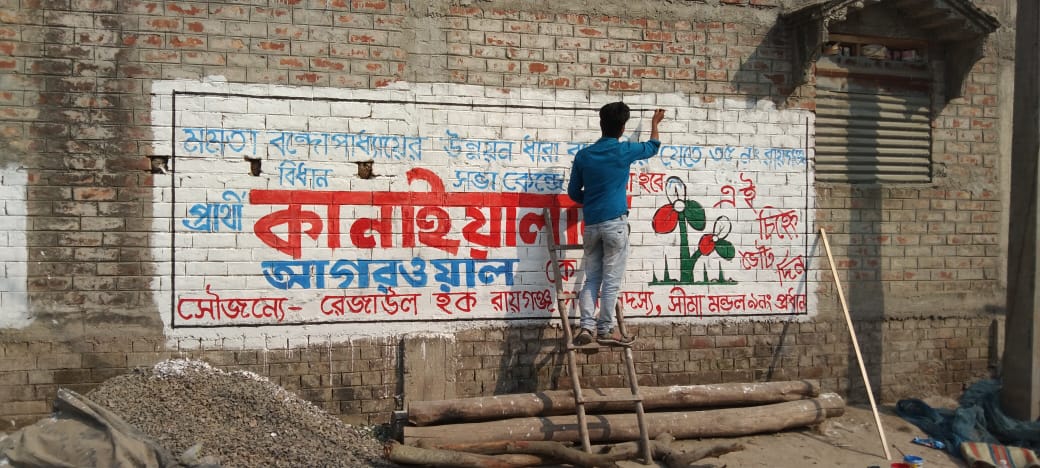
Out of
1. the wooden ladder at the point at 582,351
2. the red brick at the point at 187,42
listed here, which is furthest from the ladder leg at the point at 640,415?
the red brick at the point at 187,42

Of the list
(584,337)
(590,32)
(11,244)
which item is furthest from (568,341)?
(11,244)

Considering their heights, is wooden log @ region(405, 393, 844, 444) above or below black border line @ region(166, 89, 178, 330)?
below

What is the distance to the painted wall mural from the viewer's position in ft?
18.0

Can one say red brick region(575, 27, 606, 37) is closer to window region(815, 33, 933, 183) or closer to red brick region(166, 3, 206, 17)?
window region(815, 33, 933, 183)

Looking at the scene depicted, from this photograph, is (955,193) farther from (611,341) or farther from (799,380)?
(611,341)

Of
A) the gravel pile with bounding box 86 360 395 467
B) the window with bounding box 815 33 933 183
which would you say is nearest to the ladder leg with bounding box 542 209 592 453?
the gravel pile with bounding box 86 360 395 467

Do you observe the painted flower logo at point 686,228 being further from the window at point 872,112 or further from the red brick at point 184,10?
the red brick at point 184,10

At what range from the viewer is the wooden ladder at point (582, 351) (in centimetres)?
524

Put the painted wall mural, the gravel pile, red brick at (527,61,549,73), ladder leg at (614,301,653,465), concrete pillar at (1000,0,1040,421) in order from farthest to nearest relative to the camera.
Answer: concrete pillar at (1000,0,1040,421), red brick at (527,61,549,73), the painted wall mural, ladder leg at (614,301,653,465), the gravel pile

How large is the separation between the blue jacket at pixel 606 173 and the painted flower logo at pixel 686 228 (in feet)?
2.34

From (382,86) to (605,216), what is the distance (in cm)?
199

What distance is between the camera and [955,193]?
6.98 meters

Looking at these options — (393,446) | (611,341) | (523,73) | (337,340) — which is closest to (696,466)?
(611,341)

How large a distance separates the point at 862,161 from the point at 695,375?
8.38 ft
